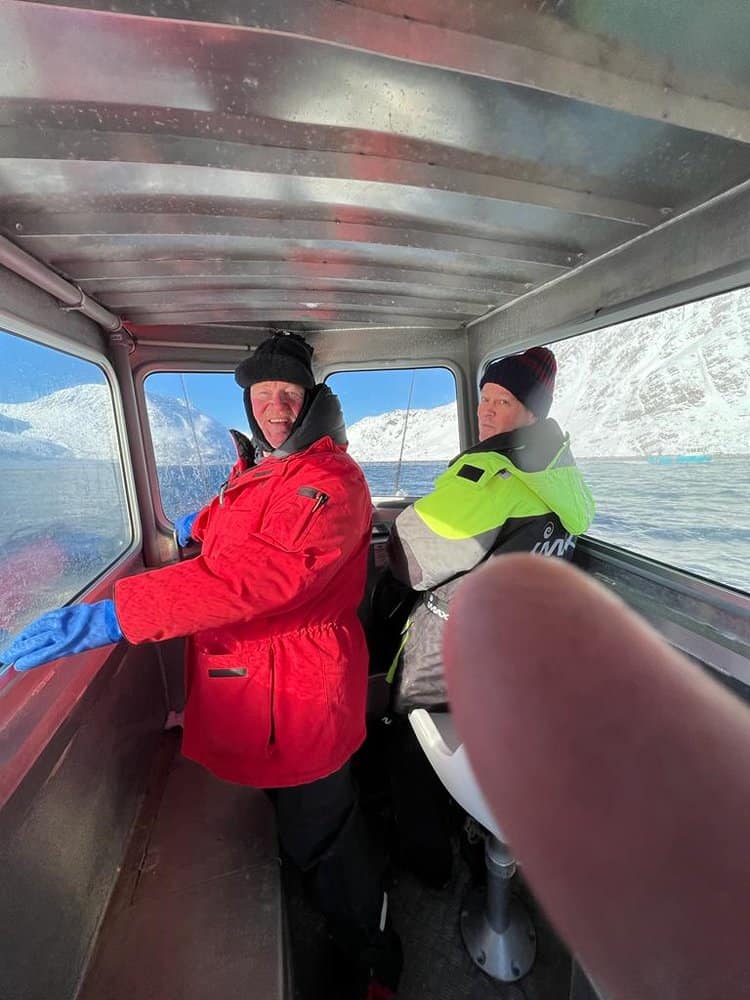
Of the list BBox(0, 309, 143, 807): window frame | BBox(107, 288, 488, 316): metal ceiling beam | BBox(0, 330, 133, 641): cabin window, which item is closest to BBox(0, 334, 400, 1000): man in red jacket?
BBox(0, 309, 143, 807): window frame

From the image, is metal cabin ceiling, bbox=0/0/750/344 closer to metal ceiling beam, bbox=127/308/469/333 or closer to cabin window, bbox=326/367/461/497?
metal ceiling beam, bbox=127/308/469/333

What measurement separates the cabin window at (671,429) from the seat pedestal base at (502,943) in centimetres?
159

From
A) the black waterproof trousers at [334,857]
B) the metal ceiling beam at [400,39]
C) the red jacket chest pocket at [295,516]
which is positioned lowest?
the black waterproof trousers at [334,857]

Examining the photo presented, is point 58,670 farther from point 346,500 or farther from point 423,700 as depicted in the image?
point 423,700

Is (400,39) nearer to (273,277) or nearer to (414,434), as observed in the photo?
(273,277)

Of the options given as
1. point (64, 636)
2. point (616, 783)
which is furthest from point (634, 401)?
point (64, 636)

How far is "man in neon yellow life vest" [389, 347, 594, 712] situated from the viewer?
1.50 m

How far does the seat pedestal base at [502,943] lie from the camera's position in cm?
154

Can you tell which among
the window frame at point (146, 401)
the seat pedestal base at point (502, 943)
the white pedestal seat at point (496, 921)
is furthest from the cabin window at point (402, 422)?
the seat pedestal base at point (502, 943)

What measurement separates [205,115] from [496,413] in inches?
54.3

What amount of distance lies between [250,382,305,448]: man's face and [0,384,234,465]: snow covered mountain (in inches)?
34.2

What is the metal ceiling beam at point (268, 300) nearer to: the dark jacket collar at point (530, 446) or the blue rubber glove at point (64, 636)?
the dark jacket collar at point (530, 446)

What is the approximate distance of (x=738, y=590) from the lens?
1.60 metres

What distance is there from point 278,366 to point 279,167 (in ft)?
2.06
